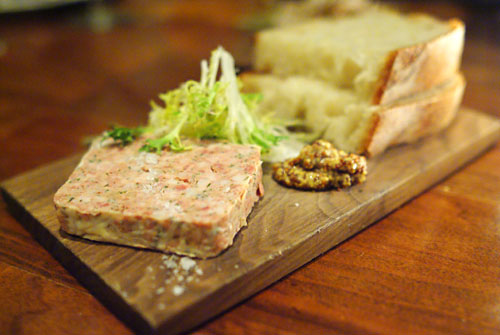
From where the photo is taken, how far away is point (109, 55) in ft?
17.1

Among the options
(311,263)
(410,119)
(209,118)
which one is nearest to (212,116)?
(209,118)

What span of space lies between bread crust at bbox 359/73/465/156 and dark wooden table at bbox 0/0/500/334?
36 cm

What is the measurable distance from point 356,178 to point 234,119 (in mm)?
761

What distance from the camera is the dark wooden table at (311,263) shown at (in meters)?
1.81

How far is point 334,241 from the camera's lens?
7.23ft

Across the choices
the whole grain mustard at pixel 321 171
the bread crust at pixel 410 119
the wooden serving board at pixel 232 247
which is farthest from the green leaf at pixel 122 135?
the bread crust at pixel 410 119

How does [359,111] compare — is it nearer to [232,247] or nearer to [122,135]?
[232,247]

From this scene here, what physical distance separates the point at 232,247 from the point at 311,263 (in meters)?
0.40

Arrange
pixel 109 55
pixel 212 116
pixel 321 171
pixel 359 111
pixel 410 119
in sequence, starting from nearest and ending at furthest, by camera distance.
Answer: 1. pixel 321 171
2. pixel 212 116
3. pixel 359 111
4. pixel 410 119
5. pixel 109 55

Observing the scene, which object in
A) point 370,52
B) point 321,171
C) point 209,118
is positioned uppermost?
point 370,52

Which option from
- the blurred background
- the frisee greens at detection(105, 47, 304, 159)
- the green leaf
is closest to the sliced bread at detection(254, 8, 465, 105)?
the blurred background

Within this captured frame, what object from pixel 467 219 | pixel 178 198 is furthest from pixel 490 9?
pixel 178 198

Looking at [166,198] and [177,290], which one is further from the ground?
[166,198]

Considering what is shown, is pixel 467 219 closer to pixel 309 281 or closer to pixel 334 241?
pixel 334 241
